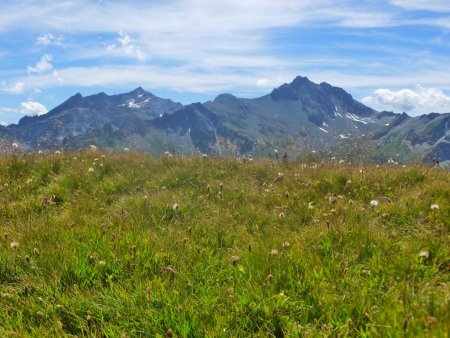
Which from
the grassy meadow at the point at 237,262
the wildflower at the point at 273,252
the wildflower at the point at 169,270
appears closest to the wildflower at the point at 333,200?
the grassy meadow at the point at 237,262

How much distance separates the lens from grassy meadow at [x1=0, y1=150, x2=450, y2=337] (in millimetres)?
4086

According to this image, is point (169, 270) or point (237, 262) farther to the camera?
point (237, 262)

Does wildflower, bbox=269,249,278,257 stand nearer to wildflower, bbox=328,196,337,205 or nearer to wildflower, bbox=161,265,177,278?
wildflower, bbox=161,265,177,278

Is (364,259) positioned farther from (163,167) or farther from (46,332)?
(163,167)

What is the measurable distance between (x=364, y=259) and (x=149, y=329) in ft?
9.62

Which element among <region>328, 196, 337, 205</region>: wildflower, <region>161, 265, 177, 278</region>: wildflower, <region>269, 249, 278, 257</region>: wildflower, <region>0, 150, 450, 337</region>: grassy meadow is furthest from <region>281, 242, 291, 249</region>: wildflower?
<region>328, 196, 337, 205</region>: wildflower

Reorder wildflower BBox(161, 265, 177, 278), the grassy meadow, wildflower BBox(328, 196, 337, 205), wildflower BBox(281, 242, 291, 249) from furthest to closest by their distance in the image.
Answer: wildflower BBox(328, 196, 337, 205) < wildflower BBox(281, 242, 291, 249) < wildflower BBox(161, 265, 177, 278) < the grassy meadow

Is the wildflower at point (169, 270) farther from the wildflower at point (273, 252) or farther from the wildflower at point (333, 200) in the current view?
the wildflower at point (333, 200)

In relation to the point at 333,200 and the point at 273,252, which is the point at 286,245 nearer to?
the point at 273,252

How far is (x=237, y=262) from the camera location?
18.3 feet

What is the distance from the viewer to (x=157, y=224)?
25.6ft

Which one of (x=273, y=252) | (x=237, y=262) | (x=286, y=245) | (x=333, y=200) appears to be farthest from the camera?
(x=333, y=200)

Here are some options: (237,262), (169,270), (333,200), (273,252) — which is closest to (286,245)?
(273,252)

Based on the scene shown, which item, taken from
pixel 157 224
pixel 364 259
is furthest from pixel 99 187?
pixel 364 259
